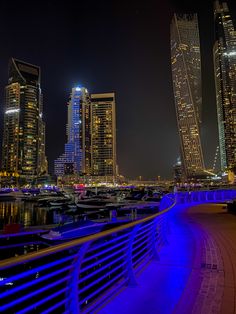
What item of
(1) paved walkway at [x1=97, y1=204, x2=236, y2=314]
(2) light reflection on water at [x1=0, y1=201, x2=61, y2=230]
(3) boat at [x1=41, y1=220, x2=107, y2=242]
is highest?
(1) paved walkway at [x1=97, y1=204, x2=236, y2=314]

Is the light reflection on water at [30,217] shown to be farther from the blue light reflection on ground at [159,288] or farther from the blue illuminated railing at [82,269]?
the blue illuminated railing at [82,269]

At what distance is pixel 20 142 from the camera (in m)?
192

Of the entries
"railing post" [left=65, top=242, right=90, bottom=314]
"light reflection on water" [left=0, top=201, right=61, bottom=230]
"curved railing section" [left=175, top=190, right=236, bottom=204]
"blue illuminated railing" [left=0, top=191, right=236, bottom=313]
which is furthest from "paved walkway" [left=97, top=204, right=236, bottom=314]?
"light reflection on water" [left=0, top=201, right=61, bottom=230]

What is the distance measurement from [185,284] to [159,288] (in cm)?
57

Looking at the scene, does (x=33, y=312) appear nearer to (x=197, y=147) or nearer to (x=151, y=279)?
(x=151, y=279)

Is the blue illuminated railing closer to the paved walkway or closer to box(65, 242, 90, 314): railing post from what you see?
box(65, 242, 90, 314): railing post

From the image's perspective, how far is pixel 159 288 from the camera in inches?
193

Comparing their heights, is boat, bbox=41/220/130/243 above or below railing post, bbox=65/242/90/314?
below

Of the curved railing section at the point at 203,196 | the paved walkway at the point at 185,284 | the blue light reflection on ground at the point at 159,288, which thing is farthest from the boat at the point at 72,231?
the blue light reflection on ground at the point at 159,288

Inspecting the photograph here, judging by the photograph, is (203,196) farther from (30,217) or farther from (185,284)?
(30,217)

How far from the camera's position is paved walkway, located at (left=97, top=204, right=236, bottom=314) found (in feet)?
13.6

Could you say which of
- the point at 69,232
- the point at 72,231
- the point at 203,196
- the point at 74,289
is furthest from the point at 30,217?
the point at 74,289

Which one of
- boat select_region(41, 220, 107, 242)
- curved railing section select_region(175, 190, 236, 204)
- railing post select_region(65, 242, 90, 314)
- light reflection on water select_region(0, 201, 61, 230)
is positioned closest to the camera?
railing post select_region(65, 242, 90, 314)

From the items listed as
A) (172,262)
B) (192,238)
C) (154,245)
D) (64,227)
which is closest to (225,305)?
(172,262)
